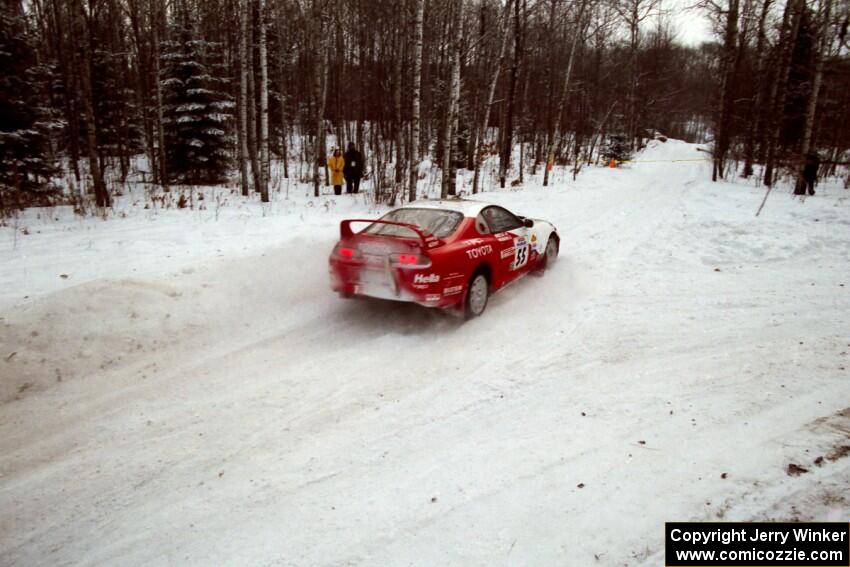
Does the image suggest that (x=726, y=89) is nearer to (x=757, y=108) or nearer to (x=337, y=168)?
(x=757, y=108)

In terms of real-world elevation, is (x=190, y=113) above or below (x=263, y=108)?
above

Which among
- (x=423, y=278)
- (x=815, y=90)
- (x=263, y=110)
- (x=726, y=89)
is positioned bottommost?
(x=423, y=278)

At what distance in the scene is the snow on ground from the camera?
3.03 meters

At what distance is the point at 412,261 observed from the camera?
565 cm

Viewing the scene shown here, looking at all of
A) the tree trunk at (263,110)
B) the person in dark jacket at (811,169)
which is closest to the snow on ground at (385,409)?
the tree trunk at (263,110)

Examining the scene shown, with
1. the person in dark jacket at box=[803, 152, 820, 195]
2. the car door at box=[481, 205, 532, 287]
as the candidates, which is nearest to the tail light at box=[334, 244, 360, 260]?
the car door at box=[481, 205, 532, 287]

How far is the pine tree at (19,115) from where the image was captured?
41.5 ft

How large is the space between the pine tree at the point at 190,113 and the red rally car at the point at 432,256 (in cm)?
1507

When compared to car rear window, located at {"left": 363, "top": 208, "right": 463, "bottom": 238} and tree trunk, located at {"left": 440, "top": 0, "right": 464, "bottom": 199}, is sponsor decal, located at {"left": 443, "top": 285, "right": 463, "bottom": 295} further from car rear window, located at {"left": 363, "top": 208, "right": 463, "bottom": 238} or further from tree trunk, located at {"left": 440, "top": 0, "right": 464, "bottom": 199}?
tree trunk, located at {"left": 440, "top": 0, "right": 464, "bottom": 199}

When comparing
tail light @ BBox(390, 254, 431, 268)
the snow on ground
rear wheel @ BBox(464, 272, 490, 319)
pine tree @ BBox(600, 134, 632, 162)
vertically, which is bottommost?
the snow on ground

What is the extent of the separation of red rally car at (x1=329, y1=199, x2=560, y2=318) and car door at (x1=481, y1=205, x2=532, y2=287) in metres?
0.02

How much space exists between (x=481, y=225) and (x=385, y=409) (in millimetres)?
3305

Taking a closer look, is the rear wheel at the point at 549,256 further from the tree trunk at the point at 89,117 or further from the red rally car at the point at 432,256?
the tree trunk at the point at 89,117

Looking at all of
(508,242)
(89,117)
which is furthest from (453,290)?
(89,117)
